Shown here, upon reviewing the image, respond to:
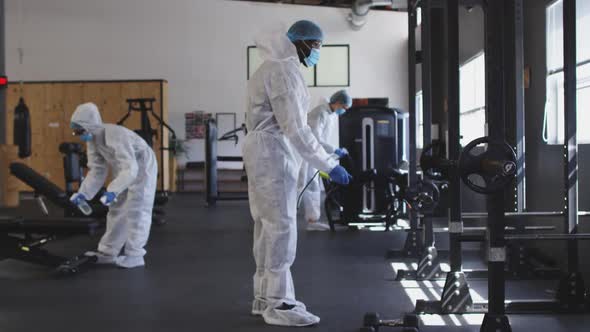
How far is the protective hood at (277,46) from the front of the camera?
3.13m

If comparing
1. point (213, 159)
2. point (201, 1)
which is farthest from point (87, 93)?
point (213, 159)

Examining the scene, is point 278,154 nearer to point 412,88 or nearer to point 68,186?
point 412,88

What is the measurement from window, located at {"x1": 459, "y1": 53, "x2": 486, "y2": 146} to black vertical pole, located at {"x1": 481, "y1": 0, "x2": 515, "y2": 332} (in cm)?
491

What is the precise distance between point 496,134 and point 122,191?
3.17 metres

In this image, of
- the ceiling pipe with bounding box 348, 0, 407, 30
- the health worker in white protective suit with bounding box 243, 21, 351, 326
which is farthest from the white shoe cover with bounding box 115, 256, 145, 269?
the ceiling pipe with bounding box 348, 0, 407, 30

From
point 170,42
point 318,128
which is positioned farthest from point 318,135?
point 170,42

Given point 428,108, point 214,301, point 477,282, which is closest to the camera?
point 214,301

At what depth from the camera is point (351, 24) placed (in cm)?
1409

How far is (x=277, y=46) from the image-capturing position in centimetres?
313

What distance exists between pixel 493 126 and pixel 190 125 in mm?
12125

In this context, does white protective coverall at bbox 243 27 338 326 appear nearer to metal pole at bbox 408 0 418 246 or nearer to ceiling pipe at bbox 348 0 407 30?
metal pole at bbox 408 0 418 246

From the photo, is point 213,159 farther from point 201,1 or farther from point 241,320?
point 241,320

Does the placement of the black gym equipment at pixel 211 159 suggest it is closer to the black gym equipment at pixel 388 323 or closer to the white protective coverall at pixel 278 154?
the white protective coverall at pixel 278 154

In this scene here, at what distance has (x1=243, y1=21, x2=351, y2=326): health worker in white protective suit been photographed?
302cm
